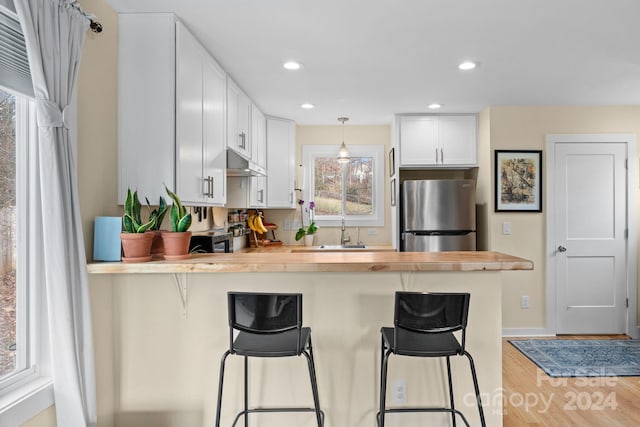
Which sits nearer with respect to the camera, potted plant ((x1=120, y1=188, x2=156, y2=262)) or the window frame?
the window frame

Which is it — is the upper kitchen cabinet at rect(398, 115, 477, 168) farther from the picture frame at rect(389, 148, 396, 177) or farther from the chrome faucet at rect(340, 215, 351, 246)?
the chrome faucet at rect(340, 215, 351, 246)

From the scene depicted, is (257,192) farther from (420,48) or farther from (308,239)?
(420,48)

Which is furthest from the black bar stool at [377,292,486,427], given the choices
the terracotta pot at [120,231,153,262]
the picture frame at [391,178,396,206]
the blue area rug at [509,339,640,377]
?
the picture frame at [391,178,396,206]

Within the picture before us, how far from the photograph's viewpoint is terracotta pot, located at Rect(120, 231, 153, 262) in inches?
76.8

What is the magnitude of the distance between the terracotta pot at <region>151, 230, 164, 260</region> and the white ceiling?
120 cm

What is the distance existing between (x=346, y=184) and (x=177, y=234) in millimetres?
3170

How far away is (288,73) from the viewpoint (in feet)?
10.1

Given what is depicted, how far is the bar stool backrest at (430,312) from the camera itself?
1.78m

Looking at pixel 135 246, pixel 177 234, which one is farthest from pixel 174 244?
pixel 135 246

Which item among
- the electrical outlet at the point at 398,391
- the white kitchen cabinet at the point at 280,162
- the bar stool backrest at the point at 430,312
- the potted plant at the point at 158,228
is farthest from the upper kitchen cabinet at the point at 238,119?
the electrical outlet at the point at 398,391

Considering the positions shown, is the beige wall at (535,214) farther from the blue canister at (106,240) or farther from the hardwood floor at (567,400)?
the blue canister at (106,240)

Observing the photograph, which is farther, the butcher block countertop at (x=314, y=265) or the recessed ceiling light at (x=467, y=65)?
the recessed ceiling light at (x=467, y=65)

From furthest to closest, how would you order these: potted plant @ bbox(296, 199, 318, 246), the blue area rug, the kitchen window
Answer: the kitchen window, potted plant @ bbox(296, 199, 318, 246), the blue area rug

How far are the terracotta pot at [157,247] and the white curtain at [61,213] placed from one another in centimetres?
44
